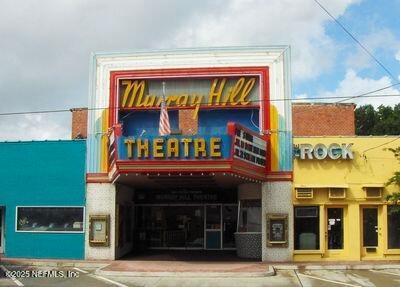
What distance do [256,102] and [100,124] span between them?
6774 millimetres

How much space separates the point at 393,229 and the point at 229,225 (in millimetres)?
7816

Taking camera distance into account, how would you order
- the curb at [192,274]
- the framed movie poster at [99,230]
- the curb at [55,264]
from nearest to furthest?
the curb at [192,274]
the curb at [55,264]
the framed movie poster at [99,230]

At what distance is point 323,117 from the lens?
33.9 meters

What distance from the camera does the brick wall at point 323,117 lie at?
33750mm

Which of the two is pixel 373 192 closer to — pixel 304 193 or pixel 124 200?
pixel 304 193

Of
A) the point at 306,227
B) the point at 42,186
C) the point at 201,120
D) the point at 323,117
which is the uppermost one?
the point at 323,117

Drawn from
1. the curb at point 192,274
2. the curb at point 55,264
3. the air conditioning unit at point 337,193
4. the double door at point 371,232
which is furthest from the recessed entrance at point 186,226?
the curb at point 192,274

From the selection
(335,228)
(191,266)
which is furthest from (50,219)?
(335,228)

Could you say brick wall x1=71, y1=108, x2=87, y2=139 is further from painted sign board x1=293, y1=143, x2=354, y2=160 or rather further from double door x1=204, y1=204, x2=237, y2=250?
painted sign board x1=293, y1=143, x2=354, y2=160

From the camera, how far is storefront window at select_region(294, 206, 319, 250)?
79.2ft

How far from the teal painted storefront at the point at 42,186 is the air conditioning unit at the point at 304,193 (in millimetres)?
9125

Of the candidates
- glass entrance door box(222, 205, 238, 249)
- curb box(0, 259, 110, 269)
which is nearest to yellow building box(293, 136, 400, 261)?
glass entrance door box(222, 205, 238, 249)

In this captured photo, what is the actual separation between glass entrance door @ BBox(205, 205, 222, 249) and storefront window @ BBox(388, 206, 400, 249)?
26.6 ft

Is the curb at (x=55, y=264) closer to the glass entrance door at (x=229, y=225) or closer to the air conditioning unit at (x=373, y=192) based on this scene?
the glass entrance door at (x=229, y=225)
